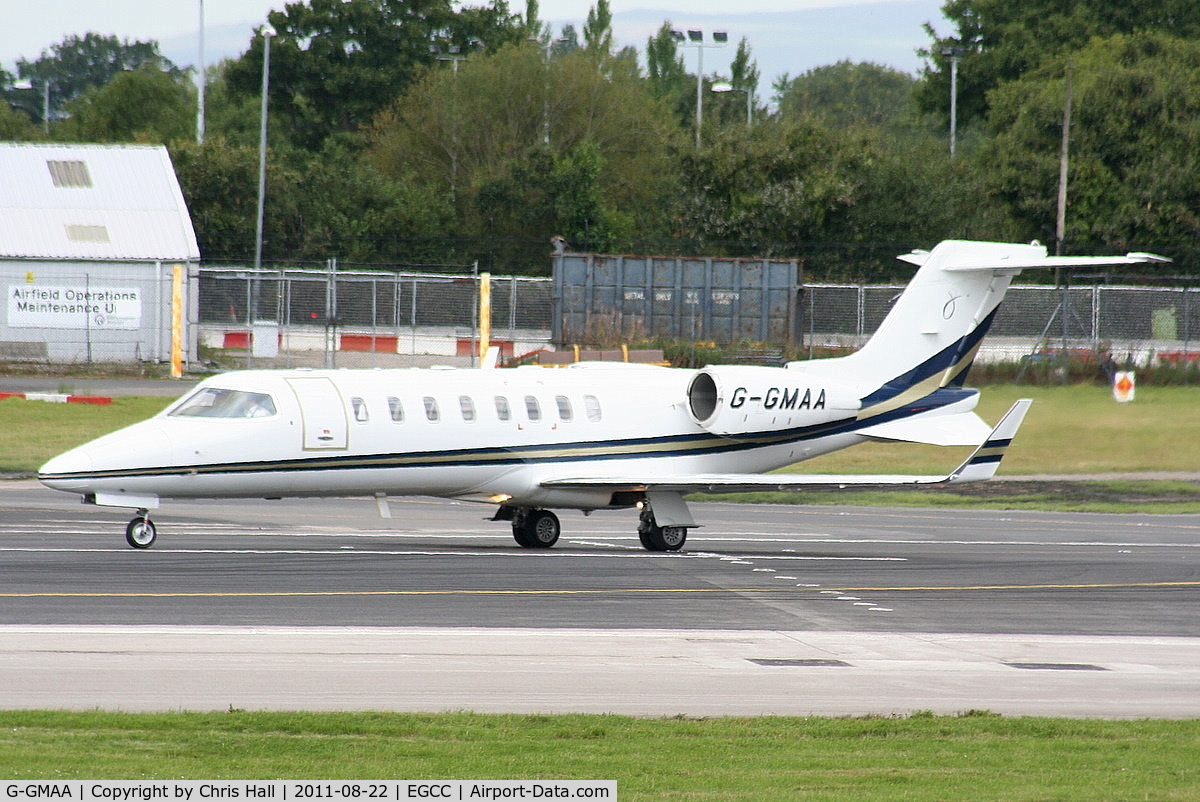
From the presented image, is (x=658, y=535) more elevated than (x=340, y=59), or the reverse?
(x=340, y=59)

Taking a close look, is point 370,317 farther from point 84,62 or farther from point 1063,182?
point 84,62

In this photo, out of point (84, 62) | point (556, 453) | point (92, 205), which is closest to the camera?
point (556, 453)

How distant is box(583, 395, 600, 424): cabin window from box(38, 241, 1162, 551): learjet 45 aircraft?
0.07 feet

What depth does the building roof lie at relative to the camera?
174 feet

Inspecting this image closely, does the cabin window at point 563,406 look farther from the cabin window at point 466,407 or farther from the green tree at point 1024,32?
the green tree at point 1024,32

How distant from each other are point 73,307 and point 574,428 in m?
31.6

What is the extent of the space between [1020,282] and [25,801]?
54.1m

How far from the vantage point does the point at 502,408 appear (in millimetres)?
23750

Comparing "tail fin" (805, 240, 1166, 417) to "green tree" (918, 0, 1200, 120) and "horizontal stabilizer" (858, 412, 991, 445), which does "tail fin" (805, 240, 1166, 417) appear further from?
"green tree" (918, 0, 1200, 120)

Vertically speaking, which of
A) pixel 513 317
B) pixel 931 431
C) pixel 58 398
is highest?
pixel 513 317

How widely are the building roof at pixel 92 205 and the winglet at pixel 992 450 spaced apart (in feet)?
119

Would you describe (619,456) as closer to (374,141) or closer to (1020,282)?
(1020,282)

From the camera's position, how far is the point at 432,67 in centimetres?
9750

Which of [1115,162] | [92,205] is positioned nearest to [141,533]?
[92,205]
